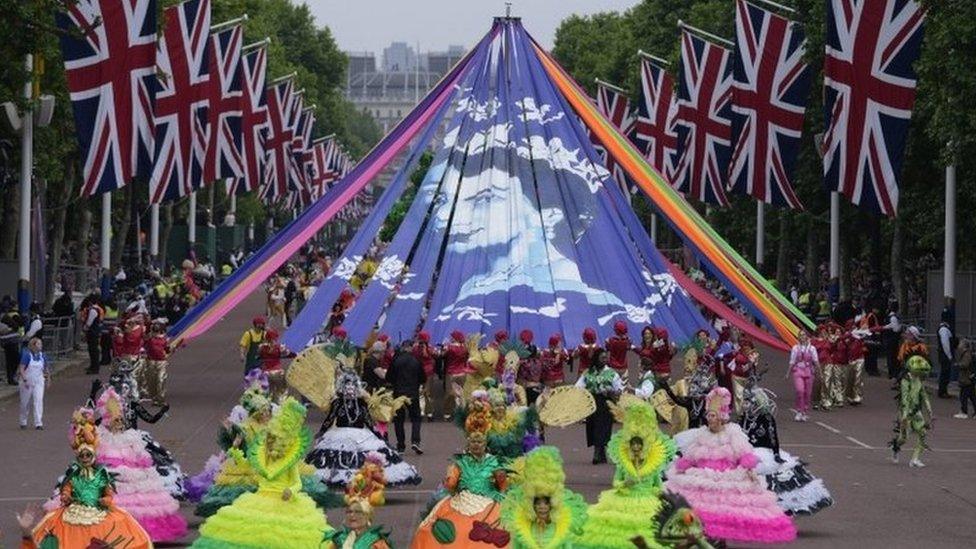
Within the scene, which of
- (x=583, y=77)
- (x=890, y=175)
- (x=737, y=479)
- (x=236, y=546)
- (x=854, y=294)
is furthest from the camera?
(x=583, y=77)

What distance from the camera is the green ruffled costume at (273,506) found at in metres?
17.7

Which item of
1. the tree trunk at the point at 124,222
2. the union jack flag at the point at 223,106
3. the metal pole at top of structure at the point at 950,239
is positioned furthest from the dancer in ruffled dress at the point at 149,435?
the tree trunk at the point at 124,222

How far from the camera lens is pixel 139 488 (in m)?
21.0

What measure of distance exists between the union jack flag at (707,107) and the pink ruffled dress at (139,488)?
34.1 m

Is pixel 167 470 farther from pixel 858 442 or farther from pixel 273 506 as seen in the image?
pixel 858 442

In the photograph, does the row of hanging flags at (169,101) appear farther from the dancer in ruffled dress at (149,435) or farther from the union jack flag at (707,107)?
Result: the union jack flag at (707,107)

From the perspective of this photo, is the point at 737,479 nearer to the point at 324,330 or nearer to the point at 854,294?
the point at 324,330

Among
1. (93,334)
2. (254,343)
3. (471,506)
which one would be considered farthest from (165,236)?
(471,506)

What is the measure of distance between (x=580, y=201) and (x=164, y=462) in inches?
771

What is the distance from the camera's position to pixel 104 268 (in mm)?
57219

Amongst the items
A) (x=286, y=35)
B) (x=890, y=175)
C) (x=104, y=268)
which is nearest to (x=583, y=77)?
(x=286, y=35)

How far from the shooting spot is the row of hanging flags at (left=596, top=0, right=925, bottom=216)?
38.8 meters

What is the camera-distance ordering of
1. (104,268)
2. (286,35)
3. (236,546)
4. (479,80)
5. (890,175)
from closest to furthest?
(236,546)
(890,175)
(479,80)
(104,268)
(286,35)

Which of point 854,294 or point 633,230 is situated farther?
point 854,294
